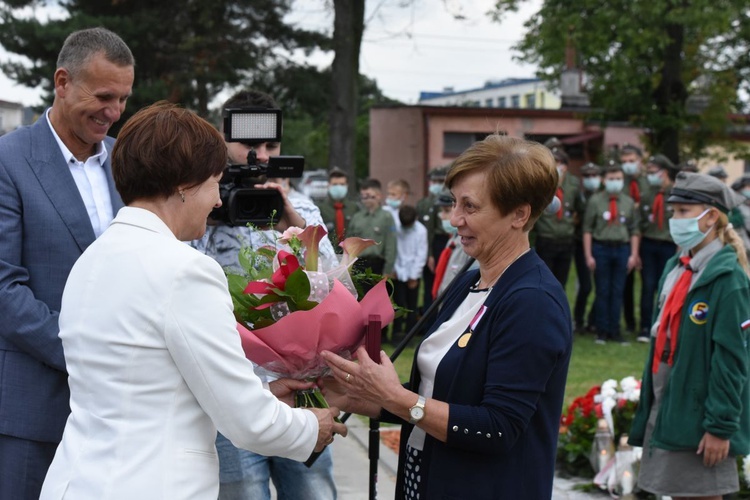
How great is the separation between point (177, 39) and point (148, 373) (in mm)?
21271

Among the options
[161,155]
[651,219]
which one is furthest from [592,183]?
[161,155]

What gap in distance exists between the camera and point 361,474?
21.3 feet

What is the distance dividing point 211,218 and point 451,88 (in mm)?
64438

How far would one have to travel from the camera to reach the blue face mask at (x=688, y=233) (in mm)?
4645

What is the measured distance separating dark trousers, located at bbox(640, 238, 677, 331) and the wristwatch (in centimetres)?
1002

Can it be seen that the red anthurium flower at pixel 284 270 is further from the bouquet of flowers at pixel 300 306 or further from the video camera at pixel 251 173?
the video camera at pixel 251 173

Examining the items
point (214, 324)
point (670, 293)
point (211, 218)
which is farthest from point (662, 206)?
point (214, 324)

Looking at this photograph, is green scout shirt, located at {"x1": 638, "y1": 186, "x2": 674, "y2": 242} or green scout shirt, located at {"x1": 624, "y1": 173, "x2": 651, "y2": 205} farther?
green scout shirt, located at {"x1": 624, "y1": 173, "x2": 651, "y2": 205}

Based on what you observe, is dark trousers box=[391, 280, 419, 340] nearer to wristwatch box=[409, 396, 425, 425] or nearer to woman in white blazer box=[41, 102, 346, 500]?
wristwatch box=[409, 396, 425, 425]

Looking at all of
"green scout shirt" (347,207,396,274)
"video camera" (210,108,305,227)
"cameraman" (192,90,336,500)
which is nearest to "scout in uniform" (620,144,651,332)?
"green scout shirt" (347,207,396,274)

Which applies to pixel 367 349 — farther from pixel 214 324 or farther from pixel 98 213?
pixel 98 213

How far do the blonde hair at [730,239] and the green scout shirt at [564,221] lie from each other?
7013 millimetres

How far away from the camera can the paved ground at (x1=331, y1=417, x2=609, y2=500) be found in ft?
19.8

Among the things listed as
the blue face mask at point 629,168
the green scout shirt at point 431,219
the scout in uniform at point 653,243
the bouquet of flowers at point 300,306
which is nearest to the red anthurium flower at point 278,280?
the bouquet of flowers at point 300,306
